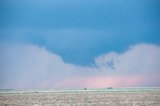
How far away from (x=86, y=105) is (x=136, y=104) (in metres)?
6.76

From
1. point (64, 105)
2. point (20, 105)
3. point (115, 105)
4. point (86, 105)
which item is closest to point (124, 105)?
point (115, 105)

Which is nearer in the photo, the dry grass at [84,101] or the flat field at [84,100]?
the dry grass at [84,101]

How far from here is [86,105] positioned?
45.4 m

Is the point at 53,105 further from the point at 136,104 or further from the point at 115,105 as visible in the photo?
the point at 136,104

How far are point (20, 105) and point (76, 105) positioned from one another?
25.2ft

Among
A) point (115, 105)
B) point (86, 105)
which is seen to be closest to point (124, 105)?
point (115, 105)

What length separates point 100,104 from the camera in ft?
153

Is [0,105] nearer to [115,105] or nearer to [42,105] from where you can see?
[42,105]

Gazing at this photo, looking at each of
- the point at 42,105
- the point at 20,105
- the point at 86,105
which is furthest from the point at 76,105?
the point at 20,105

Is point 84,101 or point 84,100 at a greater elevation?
point 84,100

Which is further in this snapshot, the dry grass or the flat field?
the flat field

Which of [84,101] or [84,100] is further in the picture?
[84,100]

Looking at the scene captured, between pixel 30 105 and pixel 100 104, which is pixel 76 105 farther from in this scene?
pixel 30 105

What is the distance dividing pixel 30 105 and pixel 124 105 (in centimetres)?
1257
